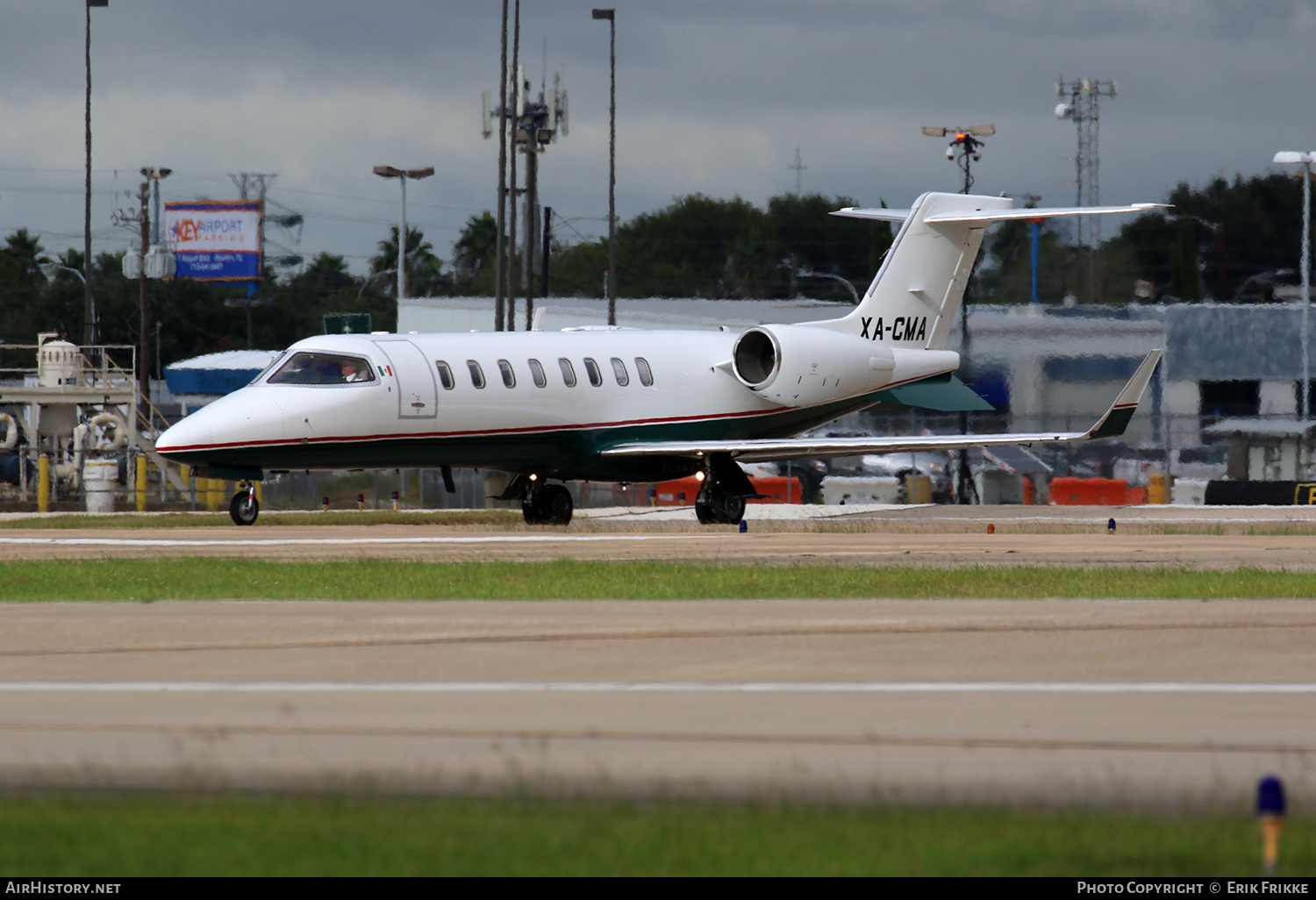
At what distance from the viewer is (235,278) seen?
110625 mm

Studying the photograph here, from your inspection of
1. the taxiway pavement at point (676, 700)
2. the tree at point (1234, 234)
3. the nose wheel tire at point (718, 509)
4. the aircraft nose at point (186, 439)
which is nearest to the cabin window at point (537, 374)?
the nose wheel tire at point (718, 509)

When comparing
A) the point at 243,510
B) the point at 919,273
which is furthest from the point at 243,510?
the point at 919,273

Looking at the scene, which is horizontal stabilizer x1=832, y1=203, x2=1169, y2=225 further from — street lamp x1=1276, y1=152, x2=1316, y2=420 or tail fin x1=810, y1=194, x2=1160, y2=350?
street lamp x1=1276, y1=152, x2=1316, y2=420

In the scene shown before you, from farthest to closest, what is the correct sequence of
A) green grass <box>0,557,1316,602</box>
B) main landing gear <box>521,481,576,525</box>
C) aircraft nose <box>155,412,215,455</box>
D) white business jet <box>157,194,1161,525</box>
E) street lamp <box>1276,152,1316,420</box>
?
1. street lamp <box>1276,152,1316,420</box>
2. main landing gear <box>521,481,576,525</box>
3. white business jet <box>157,194,1161,525</box>
4. aircraft nose <box>155,412,215,455</box>
5. green grass <box>0,557,1316,602</box>

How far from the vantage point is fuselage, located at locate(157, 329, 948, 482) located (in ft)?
82.2

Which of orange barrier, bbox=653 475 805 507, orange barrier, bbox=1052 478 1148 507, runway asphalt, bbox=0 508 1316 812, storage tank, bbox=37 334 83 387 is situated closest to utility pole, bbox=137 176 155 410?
storage tank, bbox=37 334 83 387

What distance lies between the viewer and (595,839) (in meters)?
6.00

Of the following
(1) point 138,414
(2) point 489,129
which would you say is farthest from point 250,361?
(1) point 138,414

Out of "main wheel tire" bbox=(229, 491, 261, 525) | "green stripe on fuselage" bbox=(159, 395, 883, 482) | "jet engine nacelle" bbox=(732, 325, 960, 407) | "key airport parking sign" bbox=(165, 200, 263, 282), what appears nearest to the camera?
"green stripe on fuselage" bbox=(159, 395, 883, 482)

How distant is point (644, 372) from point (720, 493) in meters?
2.55

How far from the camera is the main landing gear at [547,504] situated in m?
29.9

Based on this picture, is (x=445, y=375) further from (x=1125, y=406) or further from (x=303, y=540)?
(x=1125, y=406)

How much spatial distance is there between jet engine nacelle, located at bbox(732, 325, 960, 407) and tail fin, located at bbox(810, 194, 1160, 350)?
2.14 feet

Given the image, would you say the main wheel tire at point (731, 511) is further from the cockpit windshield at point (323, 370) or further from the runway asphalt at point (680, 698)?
the runway asphalt at point (680, 698)
